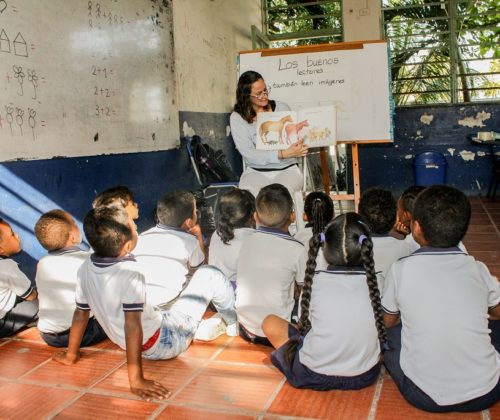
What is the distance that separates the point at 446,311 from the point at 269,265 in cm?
86

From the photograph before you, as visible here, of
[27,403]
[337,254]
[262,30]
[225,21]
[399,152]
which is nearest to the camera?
[337,254]

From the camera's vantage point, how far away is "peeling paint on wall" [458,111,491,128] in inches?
281

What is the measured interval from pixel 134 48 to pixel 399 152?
4.27 meters

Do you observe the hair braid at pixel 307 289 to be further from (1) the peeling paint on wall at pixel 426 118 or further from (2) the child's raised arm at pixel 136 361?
(1) the peeling paint on wall at pixel 426 118

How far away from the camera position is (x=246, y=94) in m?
3.75

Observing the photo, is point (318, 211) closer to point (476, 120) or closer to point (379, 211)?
point (379, 211)

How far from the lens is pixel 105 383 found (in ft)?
7.59

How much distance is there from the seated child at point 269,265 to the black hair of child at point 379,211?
342mm

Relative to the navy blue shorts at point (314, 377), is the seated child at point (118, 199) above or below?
above

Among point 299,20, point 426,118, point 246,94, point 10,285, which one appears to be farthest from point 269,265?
point 299,20

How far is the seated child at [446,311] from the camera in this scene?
179 cm

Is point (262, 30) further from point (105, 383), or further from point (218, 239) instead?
point (105, 383)

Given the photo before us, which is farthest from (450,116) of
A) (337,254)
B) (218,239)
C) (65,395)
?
(65,395)

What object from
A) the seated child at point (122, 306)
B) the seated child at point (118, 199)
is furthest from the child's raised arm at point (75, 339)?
Answer: the seated child at point (118, 199)
